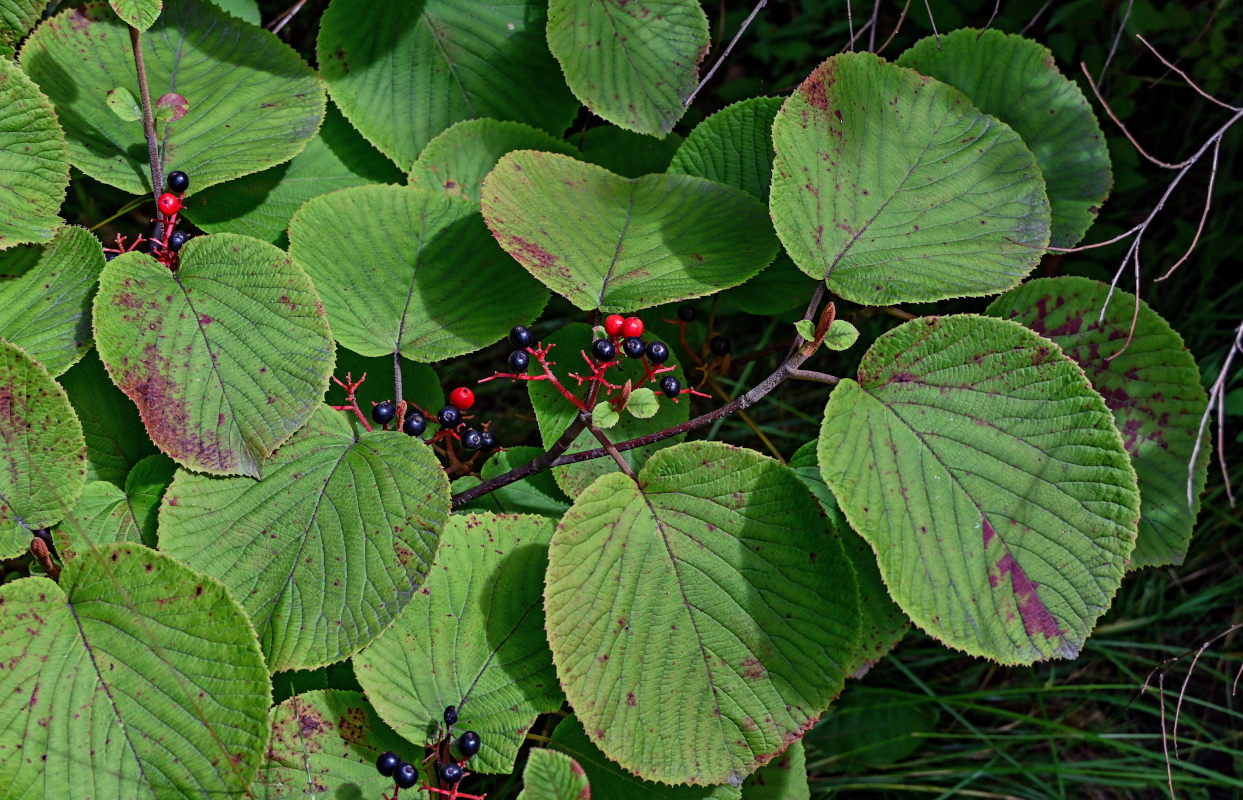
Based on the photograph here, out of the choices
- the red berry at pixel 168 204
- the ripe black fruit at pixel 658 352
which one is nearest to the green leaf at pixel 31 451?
the red berry at pixel 168 204

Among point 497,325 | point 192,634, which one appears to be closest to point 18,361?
point 192,634

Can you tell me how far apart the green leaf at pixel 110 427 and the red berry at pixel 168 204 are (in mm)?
398

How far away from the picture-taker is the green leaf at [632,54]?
7.45ft

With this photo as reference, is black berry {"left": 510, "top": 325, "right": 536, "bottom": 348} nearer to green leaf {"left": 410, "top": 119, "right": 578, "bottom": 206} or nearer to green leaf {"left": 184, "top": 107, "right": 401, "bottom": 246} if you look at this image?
green leaf {"left": 410, "top": 119, "right": 578, "bottom": 206}

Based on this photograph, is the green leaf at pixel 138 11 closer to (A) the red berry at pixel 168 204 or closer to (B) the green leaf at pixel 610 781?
(A) the red berry at pixel 168 204

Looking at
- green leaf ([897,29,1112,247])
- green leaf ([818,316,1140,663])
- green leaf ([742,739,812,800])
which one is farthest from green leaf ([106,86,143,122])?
green leaf ([742,739,812,800])

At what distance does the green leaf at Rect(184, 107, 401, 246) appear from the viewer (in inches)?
92.2

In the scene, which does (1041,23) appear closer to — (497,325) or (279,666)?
(497,325)

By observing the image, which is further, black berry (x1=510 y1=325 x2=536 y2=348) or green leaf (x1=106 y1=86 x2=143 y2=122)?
green leaf (x1=106 y1=86 x2=143 y2=122)

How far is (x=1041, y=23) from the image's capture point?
289 centimetres

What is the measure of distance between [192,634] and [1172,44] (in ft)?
10.1

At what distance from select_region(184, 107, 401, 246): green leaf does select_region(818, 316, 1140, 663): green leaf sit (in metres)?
1.39

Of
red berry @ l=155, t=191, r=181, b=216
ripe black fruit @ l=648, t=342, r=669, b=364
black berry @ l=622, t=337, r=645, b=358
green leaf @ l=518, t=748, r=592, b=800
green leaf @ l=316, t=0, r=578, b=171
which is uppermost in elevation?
green leaf @ l=316, t=0, r=578, b=171

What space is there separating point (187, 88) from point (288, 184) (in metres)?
0.31
